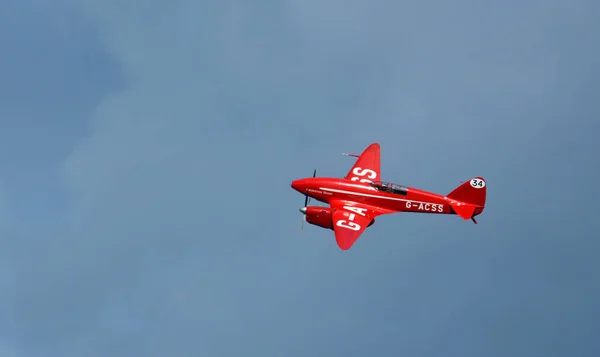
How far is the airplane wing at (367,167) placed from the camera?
133875 mm

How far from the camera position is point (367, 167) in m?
135

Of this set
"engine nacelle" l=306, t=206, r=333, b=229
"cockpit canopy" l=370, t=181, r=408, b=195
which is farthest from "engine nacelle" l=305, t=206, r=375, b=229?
"cockpit canopy" l=370, t=181, r=408, b=195

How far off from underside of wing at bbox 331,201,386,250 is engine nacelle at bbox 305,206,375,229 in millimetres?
581

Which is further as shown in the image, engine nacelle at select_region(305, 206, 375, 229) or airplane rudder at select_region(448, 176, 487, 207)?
airplane rudder at select_region(448, 176, 487, 207)

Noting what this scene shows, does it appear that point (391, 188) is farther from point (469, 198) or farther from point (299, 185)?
point (299, 185)

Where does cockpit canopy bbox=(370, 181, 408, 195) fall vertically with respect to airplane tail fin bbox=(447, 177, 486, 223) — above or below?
above

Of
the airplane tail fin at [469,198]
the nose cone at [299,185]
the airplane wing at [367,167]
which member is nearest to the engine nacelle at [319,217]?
the nose cone at [299,185]

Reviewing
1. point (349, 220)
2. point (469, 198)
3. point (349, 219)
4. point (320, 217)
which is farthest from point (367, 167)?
point (469, 198)

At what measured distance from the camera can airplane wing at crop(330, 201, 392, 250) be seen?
125m

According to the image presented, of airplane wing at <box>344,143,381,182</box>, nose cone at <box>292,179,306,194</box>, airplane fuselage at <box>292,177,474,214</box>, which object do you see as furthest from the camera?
airplane wing at <box>344,143,381,182</box>

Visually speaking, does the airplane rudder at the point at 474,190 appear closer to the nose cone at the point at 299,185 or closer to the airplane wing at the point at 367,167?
the airplane wing at the point at 367,167

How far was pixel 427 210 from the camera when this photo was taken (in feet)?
431

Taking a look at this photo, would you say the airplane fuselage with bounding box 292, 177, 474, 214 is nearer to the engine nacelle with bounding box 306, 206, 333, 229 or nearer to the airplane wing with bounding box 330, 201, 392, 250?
the airplane wing with bounding box 330, 201, 392, 250

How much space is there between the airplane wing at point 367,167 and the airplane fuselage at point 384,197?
198cm
